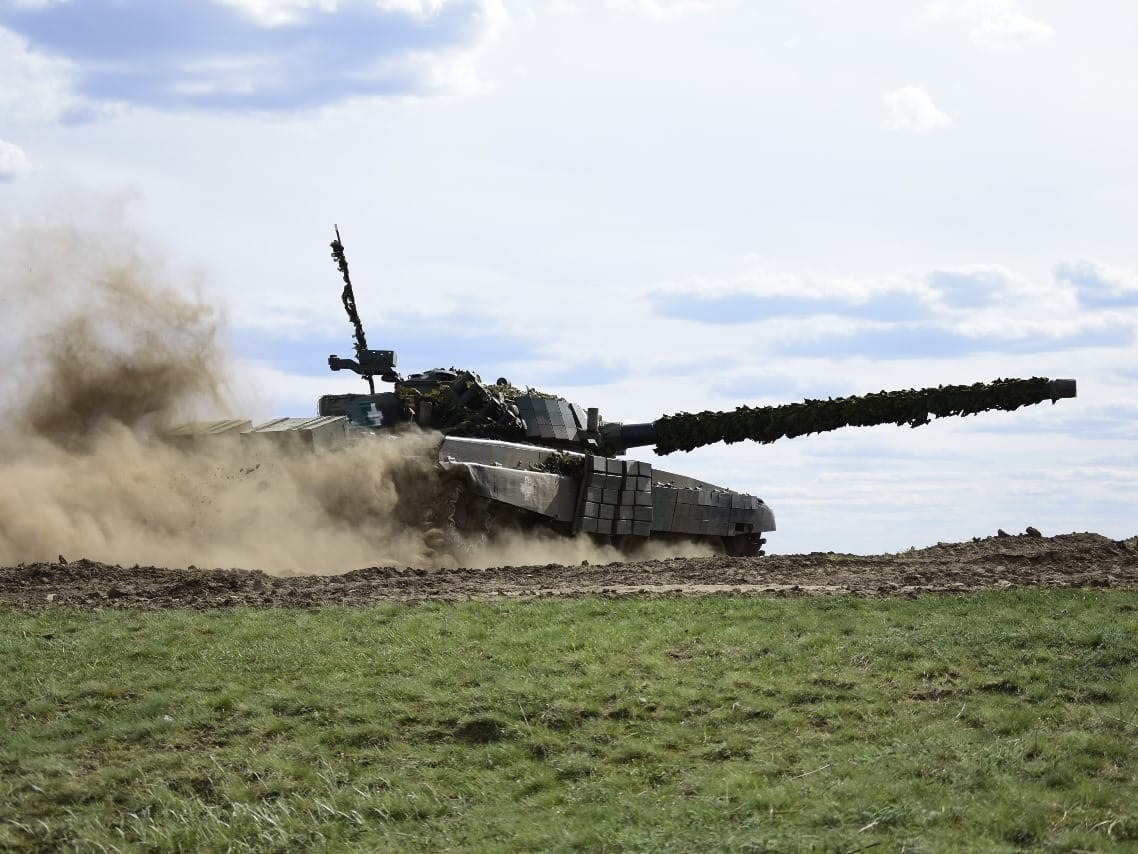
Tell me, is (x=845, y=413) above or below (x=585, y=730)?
above

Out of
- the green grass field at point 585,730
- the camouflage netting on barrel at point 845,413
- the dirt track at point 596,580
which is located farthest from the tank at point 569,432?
the green grass field at point 585,730

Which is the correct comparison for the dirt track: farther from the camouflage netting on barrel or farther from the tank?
the camouflage netting on barrel

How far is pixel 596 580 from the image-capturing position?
18.1m

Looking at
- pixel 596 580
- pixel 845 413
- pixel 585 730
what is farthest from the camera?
pixel 845 413

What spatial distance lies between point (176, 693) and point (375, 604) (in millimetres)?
4019

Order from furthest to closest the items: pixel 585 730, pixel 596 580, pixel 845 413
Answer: pixel 845 413 < pixel 596 580 < pixel 585 730

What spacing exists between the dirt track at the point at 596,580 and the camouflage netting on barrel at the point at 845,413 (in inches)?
225

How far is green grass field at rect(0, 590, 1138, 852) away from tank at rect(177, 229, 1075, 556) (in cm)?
880

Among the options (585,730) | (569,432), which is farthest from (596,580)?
(569,432)

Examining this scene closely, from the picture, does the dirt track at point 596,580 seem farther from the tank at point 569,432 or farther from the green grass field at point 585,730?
the tank at point 569,432

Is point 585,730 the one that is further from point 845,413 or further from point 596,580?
point 845,413

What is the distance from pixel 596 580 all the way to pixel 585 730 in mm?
7494

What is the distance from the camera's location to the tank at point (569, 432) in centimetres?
2344

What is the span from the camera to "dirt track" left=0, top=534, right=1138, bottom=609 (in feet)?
53.0
